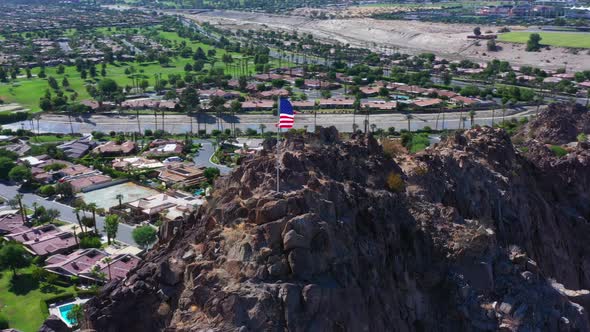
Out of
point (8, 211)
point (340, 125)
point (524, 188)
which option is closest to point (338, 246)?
point (524, 188)

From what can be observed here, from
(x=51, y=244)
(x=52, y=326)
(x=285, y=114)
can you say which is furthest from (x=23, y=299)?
(x=285, y=114)

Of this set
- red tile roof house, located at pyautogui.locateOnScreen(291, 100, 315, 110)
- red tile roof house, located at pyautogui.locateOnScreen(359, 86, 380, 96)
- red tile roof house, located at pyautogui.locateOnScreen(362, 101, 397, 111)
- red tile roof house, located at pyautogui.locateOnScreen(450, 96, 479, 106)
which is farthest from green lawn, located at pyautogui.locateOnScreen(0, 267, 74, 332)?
red tile roof house, located at pyautogui.locateOnScreen(450, 96, 479, 106)

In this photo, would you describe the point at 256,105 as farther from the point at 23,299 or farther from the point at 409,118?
the point at 23,299

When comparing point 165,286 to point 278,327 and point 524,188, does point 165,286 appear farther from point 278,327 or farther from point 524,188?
point 524,188

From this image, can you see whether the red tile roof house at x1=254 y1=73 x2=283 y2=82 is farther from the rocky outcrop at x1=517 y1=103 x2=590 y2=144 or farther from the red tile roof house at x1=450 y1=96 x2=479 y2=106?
the rocky outcrop at x1=517 y1=103 x2=590 y2=144

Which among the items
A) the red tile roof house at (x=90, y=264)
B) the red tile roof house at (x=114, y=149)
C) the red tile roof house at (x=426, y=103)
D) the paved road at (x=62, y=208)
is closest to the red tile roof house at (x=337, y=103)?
the red tile roof house at (x=426, y=103)

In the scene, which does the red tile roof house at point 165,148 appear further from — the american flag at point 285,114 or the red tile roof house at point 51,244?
the american flag at point 285,114
